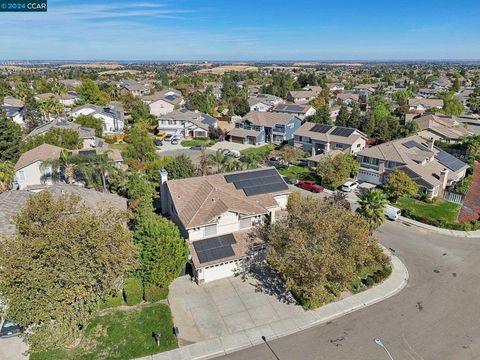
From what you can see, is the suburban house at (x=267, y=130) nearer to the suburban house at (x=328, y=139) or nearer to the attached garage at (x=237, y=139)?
the attached garage at (x=237, y=139)

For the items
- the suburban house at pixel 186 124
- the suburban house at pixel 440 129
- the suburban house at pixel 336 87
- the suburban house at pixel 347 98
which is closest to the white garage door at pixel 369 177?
the suburban house at pixel 440 129

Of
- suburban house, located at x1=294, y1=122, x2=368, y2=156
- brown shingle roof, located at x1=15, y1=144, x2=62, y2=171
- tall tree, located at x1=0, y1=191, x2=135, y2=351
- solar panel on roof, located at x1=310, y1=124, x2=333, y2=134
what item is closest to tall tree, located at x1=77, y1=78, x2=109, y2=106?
brown shingle roof, located at x1=15, y1=144, x2=62, y2=171

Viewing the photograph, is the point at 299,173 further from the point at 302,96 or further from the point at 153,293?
the point at 302,96

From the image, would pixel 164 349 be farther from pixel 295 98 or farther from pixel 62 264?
pixel 295 98

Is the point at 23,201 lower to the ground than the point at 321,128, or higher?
lower

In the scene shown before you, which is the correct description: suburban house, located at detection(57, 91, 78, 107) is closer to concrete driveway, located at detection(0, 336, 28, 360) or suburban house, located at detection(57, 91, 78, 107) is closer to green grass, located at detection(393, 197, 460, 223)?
concrete driveway, located at detection(0, 336, 28, 360)

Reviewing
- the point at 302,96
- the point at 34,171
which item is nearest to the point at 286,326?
the point at 34,171
